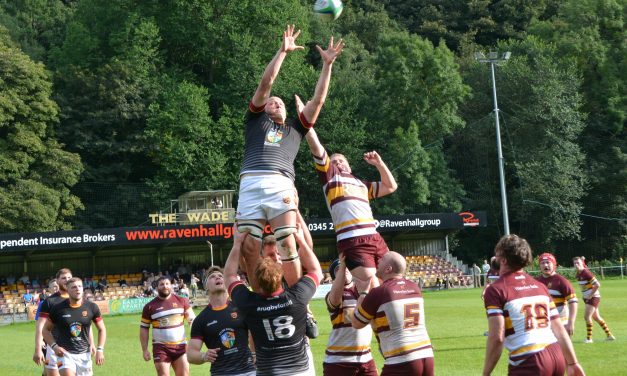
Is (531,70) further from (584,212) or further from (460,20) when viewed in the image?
(460,20)

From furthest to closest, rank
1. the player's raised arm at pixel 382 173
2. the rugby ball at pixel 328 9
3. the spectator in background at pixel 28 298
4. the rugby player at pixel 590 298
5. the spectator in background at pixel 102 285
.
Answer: the spectator in background at pixel 102 285 < the spectator in background at pixel 28 298 < the rugby player at pixel 590 298 < the rugby ball at pixel 328 9 < the player's raised arm at pixel 382 173

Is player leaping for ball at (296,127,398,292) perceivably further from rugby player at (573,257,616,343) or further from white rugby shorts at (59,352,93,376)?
rugby player at (573,257,616,343)

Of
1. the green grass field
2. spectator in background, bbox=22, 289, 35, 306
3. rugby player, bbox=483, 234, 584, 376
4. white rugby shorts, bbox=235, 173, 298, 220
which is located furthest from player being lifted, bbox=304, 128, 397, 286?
spectator in background, bbox=22, 289, 35, 306

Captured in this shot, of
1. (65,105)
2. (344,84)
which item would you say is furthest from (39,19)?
(344,84)

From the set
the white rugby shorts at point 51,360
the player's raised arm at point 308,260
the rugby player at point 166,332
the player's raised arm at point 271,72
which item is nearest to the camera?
the player's raised arm at point 308,260

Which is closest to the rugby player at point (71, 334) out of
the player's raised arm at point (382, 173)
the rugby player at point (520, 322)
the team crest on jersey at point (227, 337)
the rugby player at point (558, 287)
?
the team crest on jersey at point (227, 337)

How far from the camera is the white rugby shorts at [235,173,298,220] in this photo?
31.5 feet

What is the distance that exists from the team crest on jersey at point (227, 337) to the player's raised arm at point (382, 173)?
8.28 feet

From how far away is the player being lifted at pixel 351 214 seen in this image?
10602mm

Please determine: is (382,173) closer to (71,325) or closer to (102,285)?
(71,325)

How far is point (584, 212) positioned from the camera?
70.9 meters

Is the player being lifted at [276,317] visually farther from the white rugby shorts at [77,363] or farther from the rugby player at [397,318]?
the white rugby shorts at [77,363]

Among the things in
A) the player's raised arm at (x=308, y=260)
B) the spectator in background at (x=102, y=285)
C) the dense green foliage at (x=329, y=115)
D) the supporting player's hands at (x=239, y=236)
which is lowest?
the player's raised arm at (x=308, y=260)

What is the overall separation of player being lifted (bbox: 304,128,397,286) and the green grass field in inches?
262
